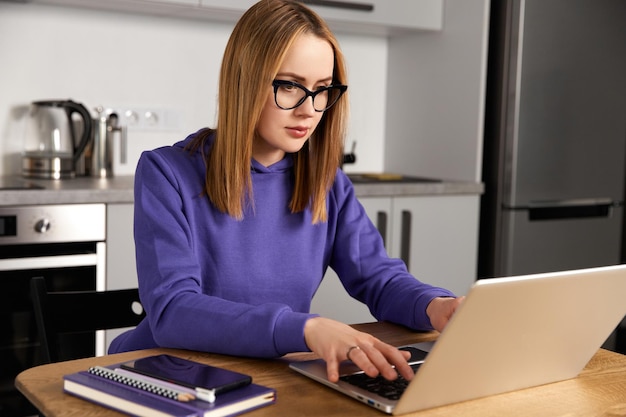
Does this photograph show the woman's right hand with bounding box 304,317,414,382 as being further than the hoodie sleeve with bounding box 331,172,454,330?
No

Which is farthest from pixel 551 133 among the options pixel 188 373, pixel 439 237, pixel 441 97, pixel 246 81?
pixel 188 373

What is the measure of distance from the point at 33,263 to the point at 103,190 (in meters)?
0.27

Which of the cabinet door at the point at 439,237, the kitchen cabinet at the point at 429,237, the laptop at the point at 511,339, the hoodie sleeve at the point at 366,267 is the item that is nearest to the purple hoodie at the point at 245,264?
the hoodie sleeve at the point at 366,267

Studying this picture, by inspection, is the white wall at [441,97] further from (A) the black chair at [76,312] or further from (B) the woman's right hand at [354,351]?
(B) the woman's right hand at [354,351]

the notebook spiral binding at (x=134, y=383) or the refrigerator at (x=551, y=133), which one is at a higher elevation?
the refrigerator at (x=551, y=133)

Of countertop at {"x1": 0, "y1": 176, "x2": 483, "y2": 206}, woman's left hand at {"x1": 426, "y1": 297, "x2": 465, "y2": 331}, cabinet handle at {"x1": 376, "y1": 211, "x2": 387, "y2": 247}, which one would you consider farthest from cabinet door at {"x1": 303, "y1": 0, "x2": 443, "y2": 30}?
woman's left hand at {"x1": 426, "y1": 297, "x2": 465, "y2": 331}

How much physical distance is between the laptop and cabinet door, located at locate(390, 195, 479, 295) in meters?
1.80

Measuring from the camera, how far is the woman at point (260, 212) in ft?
4.03

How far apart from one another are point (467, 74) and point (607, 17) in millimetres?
552

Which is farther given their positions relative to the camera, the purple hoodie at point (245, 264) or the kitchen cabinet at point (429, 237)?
the kitchen cabinet at point (429, 237)

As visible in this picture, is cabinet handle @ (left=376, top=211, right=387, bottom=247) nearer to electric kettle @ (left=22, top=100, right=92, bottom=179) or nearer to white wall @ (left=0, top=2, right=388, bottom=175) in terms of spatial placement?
white wall @ (left=0, top=2, right=388, bottom=175)

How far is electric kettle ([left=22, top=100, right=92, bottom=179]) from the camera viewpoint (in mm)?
2607

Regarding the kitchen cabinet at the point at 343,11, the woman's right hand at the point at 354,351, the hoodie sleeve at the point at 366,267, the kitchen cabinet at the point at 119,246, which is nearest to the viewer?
the woman's right hand at the point at 354,351

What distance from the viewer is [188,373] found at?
975 millimetres
